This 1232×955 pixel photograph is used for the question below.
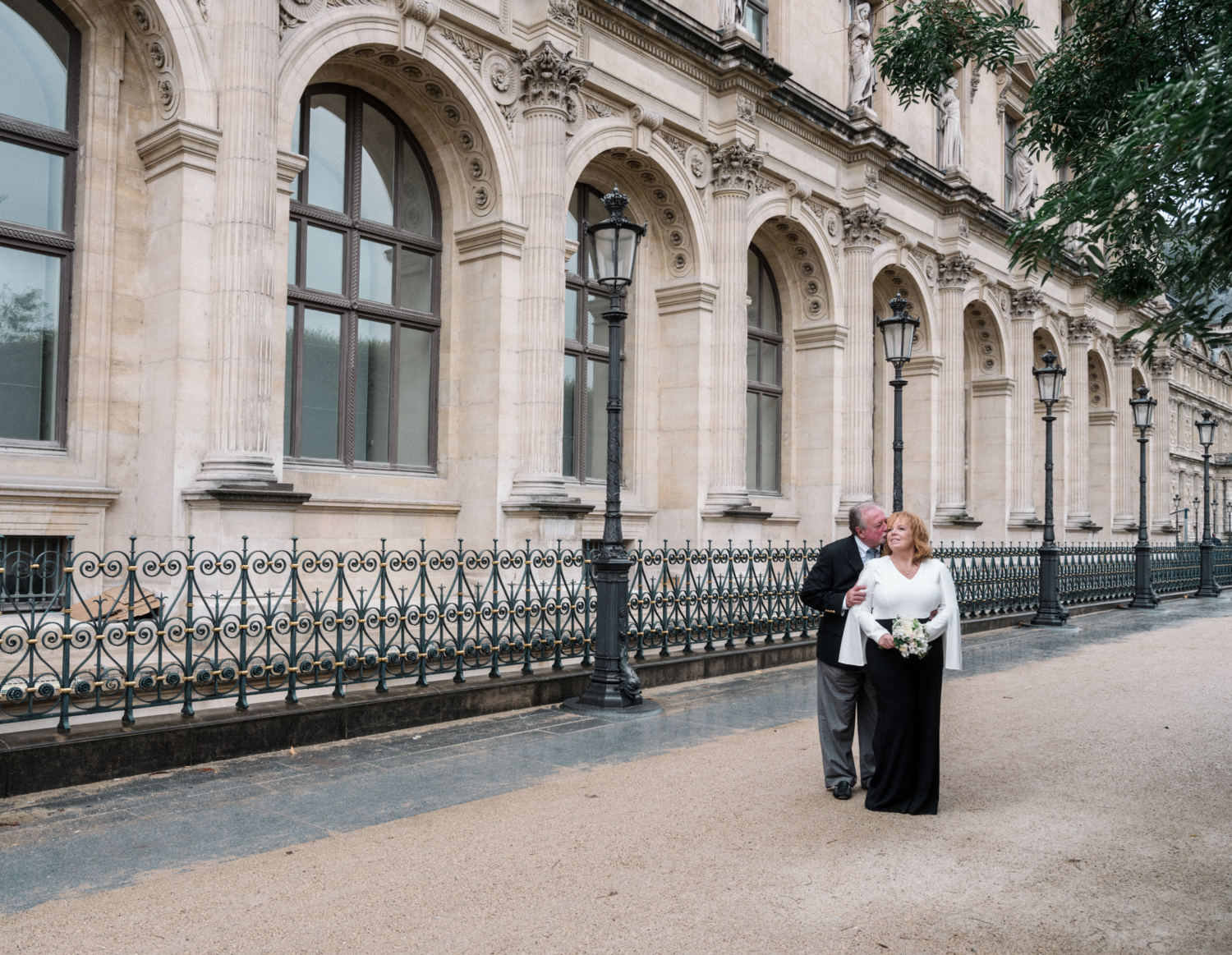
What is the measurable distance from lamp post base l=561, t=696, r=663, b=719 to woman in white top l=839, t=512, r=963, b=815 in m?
3.25

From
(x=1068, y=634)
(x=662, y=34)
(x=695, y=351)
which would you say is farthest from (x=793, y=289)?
(x=1068, y=634)

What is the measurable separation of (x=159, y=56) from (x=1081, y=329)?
1192 inches

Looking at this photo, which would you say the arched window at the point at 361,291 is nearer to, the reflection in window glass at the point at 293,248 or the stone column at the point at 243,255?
the reflection in window glass at the point at 293,248

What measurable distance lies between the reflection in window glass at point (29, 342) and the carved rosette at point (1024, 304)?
25689mm

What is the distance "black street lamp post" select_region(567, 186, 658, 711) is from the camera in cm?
927

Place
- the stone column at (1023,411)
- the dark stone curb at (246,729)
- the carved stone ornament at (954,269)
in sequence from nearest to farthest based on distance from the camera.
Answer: the dark stone curb at (246,729) < the carved stone ornament at (954,269) < the stone column at (1023,411)


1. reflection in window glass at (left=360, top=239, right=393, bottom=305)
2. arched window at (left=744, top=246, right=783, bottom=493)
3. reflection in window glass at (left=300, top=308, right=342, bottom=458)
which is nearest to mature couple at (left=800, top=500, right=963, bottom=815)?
reflection in window glass at (left=300, top=308, right=342, bottom=458)

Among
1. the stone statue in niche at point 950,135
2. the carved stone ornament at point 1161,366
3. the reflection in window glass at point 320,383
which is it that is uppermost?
the stone statue in niche at point 950,135

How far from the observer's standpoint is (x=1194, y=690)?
10.8 meters

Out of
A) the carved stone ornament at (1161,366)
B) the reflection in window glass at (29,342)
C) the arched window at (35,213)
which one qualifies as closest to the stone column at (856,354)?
the arched window at (35,213)

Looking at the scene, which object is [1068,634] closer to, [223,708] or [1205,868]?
[1205,868]

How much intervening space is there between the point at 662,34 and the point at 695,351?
5.35 metres

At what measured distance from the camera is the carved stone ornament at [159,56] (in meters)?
10.7

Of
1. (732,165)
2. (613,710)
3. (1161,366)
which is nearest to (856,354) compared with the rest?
(732,165)
